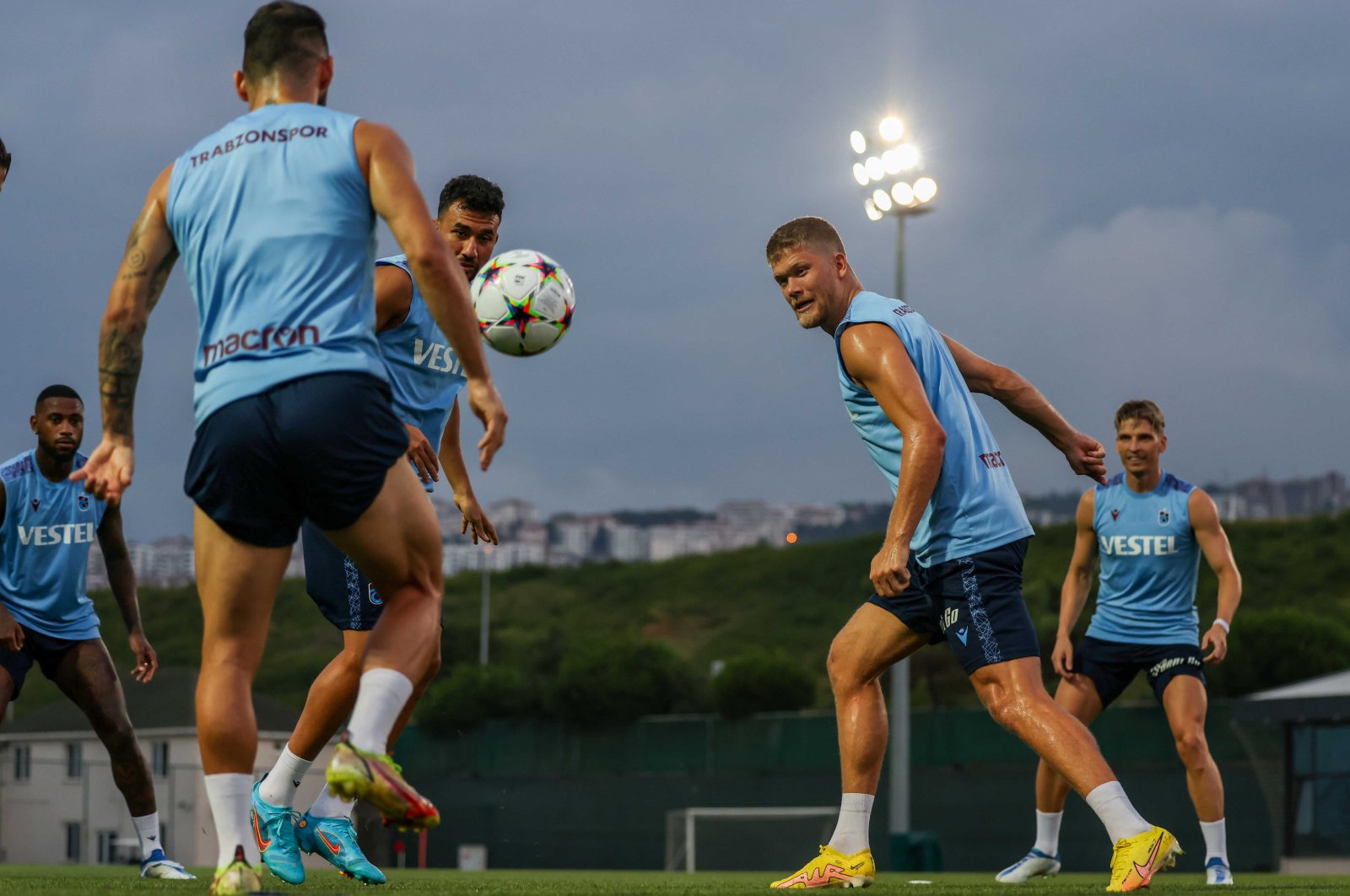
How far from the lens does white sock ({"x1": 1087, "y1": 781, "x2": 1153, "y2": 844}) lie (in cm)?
524

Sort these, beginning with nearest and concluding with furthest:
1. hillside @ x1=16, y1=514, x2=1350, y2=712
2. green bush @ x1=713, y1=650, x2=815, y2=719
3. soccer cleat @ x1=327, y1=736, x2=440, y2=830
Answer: soccer cleat @ x1=327, y1=736, x2=440, y2=830
hillside @ x1=16, y1=514, x2=1350, y2=712
green bush @ x1=713, y1=650, x2=815, y2=719

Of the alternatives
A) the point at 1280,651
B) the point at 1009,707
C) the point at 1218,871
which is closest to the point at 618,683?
the point at 1280,651

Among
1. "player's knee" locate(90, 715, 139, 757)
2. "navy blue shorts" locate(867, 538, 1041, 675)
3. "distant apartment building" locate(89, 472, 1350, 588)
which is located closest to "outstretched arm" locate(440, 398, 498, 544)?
"navy blue shorts" locate(867, 538, 1041, 675)

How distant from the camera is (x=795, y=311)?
618 cm

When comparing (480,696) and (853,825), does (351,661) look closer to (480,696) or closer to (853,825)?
(853,825)

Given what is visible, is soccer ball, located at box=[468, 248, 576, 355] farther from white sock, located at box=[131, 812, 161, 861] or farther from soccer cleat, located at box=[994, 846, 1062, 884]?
soccer cleat, located at box=[994, 846, 1062, 884]

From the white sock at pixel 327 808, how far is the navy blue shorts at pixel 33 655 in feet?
8.13

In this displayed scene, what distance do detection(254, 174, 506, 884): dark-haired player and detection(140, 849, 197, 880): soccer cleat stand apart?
181cm

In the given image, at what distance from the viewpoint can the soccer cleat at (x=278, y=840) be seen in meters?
5.79

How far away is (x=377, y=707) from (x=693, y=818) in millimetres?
30190

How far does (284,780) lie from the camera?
6008 mm

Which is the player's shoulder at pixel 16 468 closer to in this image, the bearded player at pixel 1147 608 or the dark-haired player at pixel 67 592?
the dark-haired player at pixel 67 592

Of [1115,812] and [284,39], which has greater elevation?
[284,39]

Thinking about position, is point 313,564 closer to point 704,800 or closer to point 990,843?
point 990,843
